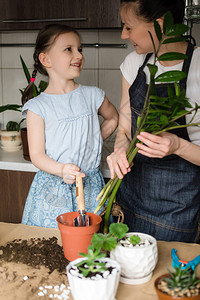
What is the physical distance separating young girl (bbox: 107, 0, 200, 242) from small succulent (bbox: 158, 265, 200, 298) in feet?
1.63

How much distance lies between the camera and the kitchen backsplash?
7.86 ft

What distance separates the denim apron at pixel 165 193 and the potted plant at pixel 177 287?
0.62m

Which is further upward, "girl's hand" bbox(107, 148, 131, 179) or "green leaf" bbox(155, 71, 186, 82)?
"green leaf" bbox(155, 71, 186, 82)

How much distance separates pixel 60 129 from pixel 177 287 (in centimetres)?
92

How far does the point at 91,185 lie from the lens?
5.16 ft

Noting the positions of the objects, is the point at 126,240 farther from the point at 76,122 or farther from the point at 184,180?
the point at 76,122

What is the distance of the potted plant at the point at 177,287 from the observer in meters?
0.72

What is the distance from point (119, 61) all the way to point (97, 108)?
0.86m

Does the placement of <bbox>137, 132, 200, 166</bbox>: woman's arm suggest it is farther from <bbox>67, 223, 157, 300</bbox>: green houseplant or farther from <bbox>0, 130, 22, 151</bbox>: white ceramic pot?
<bbox>0, 130, 22, 151</bbox>: white ceramic pot

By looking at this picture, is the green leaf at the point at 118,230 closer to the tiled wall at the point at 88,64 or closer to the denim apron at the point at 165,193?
the denim apron at the point at 165,193

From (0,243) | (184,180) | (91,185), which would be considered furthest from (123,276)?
(91,185)

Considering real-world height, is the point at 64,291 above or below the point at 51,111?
below

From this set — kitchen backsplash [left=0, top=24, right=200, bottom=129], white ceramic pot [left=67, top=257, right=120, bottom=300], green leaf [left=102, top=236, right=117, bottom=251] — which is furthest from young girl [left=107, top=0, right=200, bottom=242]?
kitchen backsplash [left=0, top=24, right=200, bottom=129]

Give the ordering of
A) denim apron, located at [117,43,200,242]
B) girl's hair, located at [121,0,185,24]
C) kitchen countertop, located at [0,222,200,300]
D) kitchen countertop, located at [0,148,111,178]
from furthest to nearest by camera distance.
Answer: kitchen countertop, located at [0,148,111,178]
denim apron, located at [117,43,200,242]
girl's hair, located at [121,0,185,24]
kitchen countertop, located at [0,222,200,300]
